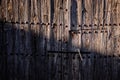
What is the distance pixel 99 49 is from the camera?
3.56 m

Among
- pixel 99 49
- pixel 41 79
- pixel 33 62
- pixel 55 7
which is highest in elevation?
pixel 55 7

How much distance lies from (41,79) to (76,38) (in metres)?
1.00

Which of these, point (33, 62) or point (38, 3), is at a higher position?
point (38, 3)

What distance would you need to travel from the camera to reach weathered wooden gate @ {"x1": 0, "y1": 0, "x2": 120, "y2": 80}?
11.6 feet

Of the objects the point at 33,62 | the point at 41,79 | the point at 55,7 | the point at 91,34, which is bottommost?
the point at 41,79

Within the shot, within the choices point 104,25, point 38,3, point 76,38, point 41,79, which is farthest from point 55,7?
point 41,79

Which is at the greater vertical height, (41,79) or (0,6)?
(0,6)

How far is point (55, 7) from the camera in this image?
11.6 feet

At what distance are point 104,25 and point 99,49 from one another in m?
0.45

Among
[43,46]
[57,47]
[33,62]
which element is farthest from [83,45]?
[33,62]

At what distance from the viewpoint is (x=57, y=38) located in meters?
3.55

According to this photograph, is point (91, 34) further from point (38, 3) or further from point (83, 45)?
point (38, 3)

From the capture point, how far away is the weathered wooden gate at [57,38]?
3527mm

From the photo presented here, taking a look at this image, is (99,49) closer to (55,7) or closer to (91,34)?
(91,34)
